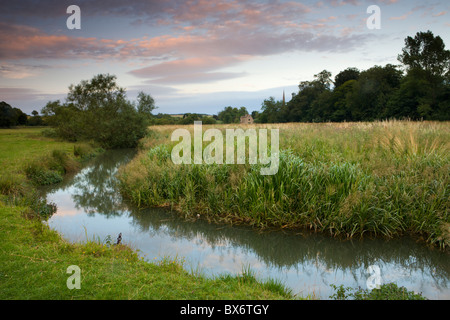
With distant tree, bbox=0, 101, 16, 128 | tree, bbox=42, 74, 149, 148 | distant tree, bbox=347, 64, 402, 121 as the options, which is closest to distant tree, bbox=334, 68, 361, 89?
distant tree, bbox=347, 64, 402, 121

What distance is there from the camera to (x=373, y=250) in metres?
5.85

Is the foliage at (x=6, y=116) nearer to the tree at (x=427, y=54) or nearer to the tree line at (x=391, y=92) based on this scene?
the tree line at (x=391, y=92)

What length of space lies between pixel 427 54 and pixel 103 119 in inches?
1696

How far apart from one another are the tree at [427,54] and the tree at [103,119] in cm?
Result: 3749

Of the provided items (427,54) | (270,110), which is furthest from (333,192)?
(270,110)

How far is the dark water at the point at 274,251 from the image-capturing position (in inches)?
189

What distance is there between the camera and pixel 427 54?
38625 mm

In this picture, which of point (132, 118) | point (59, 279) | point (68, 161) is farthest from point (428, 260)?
point (132, 118)

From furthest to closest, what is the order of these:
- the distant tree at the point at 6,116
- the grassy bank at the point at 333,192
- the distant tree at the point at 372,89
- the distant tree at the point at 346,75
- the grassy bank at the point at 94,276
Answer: the distant tree at the point at 346,75
the distant tree at the point at 372,89
the distant tree at the point at 6,116
the grassy bank at the point at 333,192
the grassy bank at the point at 94,276

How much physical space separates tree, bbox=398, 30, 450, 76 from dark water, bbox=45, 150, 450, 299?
4089 centimetres

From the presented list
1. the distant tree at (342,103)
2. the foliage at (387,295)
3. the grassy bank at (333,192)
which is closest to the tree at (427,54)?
the distant tree at (342,103)
